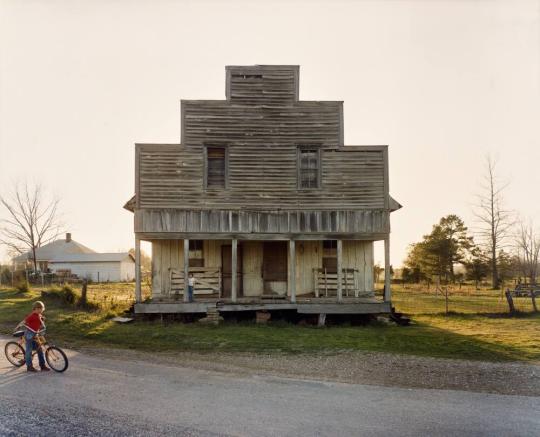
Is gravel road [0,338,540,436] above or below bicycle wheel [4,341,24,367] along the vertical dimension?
below

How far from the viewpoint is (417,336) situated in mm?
14727

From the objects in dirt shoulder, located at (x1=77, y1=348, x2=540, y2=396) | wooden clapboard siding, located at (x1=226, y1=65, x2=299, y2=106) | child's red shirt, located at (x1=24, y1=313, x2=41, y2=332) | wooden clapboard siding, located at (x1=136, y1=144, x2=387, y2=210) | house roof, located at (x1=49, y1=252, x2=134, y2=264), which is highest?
wooden clapboard siding, located at (x1=226, y1=65, x2=299, y2=106)

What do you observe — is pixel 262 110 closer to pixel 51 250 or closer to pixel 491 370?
pixel 491 370

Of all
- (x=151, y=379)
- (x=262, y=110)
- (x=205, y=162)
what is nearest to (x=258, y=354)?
(x=151, y=379)

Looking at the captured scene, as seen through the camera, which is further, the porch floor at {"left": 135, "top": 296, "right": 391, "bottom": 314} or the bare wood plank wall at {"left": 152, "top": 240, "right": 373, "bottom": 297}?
the bare wood plank wall at {"left": 152, "top": 240, "right": 373, "bottom": 297}

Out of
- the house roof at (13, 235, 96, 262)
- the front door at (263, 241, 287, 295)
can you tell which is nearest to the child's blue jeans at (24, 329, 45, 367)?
the front door at (263, 241, 287, 295)

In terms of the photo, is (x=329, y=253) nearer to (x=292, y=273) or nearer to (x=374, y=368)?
(x=292, y=273)

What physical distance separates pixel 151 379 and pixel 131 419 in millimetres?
2580

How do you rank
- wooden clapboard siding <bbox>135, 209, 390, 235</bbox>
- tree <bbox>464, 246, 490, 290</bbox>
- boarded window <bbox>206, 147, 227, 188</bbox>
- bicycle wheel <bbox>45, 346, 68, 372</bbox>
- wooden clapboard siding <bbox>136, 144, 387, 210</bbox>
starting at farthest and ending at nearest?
tree <bbox>464, 246, 490, 290</bbox> → boarded window <bbox>206, 147, 227, 188</bbox> → wooden clapboard siding <bbox>136, 144, 387, 210</bbox> → wooden clapboard siding <bbox>135, 209, 390, 235</bbox> → bicycle wheel <bbox>45, 346, 68, 372</bbox>

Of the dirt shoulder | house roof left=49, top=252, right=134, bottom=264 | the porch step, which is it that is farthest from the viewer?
house roof left=49, top=252, right=134, bottom=264

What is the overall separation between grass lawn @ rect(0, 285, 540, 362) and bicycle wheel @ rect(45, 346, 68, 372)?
278cm

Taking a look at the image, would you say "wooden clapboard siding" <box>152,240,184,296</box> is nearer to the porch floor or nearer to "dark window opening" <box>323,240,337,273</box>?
the porch floor

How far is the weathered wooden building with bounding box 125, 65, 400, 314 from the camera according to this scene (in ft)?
60.0

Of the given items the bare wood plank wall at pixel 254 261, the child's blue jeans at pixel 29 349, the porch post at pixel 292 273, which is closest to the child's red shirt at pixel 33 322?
the child's blue jeans at pixel 29 349
